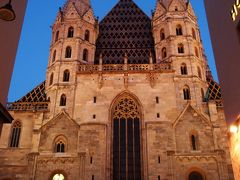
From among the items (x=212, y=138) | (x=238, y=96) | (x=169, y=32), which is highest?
(x=169, y=32)

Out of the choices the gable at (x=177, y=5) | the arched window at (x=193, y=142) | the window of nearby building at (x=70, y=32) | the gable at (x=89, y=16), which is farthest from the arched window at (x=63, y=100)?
the gable at (x=177, y=5)

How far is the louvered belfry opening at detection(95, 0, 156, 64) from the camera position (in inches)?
1093

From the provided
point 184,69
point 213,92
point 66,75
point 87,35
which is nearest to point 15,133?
point 66,75

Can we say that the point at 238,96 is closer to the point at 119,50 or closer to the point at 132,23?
the point at 119,50

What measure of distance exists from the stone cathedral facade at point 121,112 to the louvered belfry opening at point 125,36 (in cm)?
13

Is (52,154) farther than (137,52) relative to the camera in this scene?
No

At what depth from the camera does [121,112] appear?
23.6m

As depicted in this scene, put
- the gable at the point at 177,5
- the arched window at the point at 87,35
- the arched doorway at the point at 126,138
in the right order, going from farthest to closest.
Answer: the gable at the point at 177,5
the arched window at the point at 87,35
the arched doorway at the point at 126,138

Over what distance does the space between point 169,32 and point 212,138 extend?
969 cm

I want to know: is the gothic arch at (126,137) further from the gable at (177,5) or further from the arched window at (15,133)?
the gable at (177,5)

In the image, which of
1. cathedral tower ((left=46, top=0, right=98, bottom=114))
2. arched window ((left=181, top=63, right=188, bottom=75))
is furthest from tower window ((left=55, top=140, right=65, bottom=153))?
arched window ((left=181, top=63, right=188, bottom=75))

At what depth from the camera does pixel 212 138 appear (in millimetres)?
21938

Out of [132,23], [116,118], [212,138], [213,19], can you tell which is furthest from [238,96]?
[132,23]

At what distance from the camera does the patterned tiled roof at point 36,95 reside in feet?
81.0
